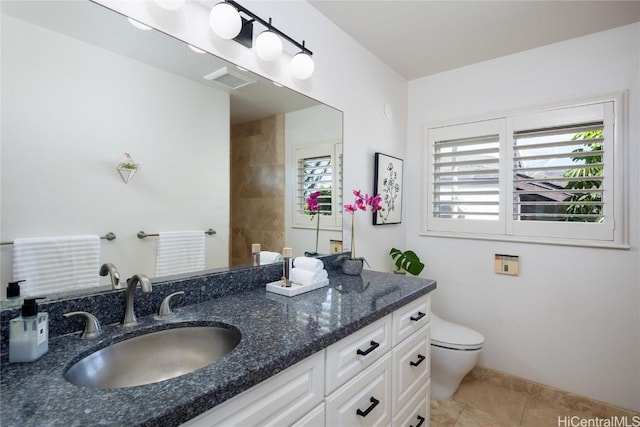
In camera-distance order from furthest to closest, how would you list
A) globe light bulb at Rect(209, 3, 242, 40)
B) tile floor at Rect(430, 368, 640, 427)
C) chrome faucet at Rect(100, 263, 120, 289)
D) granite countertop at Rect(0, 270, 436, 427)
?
1. tile floor at Rect(430, 368, 640, 427)
2. globe light bulb at Rect(209, 3, 242, 40)
3. chrome faucet at Rect(100, 263, 120, 289)
4. granite countertop at Rect(0, 270, 436, 427)

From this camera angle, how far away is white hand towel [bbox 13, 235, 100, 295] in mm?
886

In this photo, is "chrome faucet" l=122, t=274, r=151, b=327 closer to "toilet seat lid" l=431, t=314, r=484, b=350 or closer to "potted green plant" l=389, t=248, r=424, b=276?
"toilet seat lid" l=431, t=314, r=484, b=350

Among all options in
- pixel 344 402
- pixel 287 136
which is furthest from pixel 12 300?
pixel 287 136

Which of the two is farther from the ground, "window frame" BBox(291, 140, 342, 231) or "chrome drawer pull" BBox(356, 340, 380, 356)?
"window frame" BBox(291, 140, 342, 231)

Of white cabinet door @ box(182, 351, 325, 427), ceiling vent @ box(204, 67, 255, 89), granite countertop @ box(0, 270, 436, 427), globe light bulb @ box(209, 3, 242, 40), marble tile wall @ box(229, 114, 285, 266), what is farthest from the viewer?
marble tile wall @ box(229, 114, 285, 266)

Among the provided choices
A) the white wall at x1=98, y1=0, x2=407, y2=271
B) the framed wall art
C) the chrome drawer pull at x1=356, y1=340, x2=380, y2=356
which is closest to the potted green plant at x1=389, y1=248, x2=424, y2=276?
the white wall at x1=98, y1=0, x2=407, y2=271

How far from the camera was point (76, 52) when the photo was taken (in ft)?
3.15

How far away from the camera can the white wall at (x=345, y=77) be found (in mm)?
1238

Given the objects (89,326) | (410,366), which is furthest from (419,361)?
(89,326)

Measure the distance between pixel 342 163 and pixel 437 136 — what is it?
1.06 m

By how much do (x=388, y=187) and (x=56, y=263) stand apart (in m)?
2.02

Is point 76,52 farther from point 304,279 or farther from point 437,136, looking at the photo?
point 437,136

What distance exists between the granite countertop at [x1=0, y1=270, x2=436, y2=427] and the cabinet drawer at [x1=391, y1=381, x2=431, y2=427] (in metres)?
0.51

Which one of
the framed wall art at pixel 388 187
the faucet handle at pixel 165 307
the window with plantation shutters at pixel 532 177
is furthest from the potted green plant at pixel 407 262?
the faucet handle at pixel 165 307
